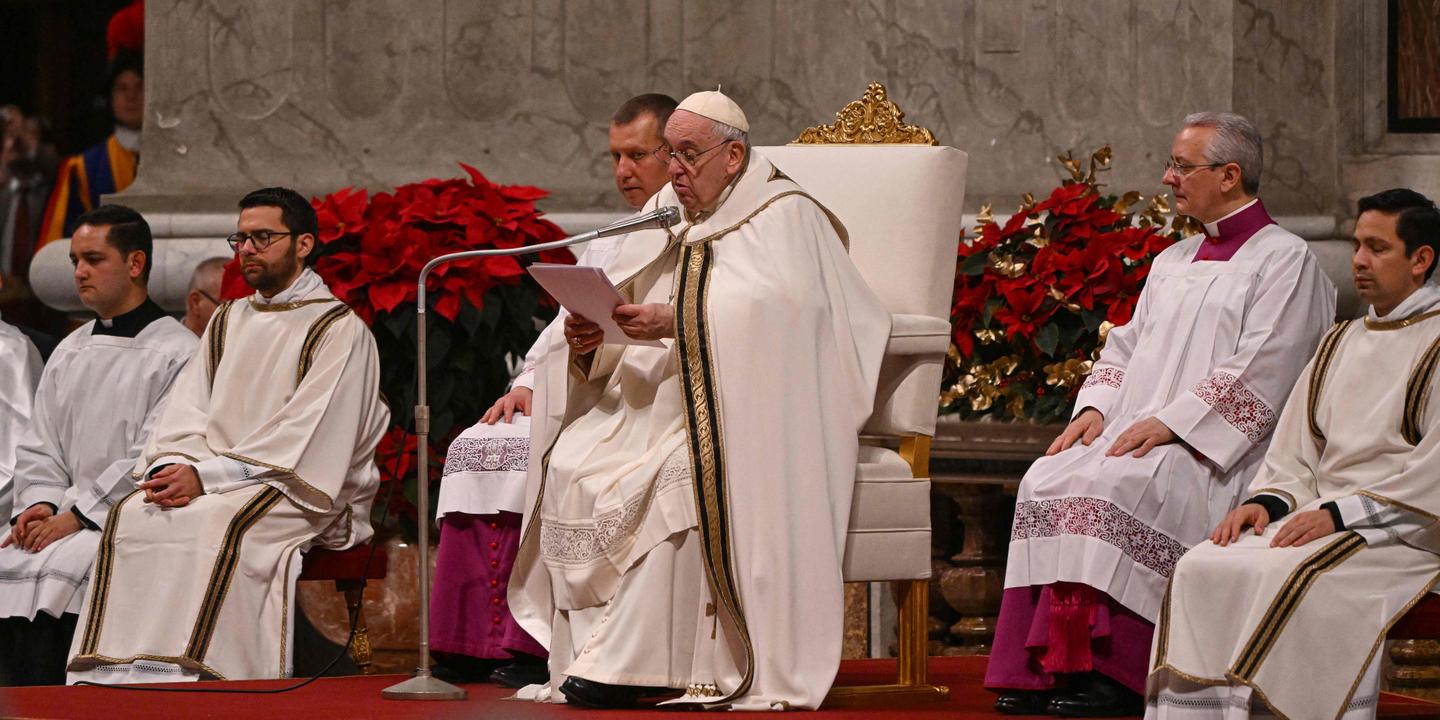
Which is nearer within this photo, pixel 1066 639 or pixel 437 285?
pixel 1066 639

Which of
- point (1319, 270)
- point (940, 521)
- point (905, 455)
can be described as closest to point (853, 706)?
point (905, 455)

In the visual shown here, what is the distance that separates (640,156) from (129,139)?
412 centimetres

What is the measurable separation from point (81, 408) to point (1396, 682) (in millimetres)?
3860

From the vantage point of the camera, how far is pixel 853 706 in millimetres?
5359

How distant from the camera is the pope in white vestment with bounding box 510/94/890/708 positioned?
5141mm

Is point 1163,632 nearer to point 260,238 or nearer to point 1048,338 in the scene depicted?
point 1048,338

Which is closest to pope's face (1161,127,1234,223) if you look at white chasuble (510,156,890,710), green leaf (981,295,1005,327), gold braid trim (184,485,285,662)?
white chasuble (510,156,890,710)

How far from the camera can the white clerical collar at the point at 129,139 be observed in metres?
9.53

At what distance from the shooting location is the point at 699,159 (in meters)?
5.46

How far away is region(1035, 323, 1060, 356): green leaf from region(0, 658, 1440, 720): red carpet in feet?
3.50

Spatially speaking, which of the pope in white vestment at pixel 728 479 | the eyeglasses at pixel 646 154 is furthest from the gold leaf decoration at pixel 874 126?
the pope in white vestment at pixel 728 479

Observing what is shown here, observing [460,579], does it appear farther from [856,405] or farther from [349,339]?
[856,405]

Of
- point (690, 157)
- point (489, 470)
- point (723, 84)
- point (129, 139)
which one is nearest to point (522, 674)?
point (489, 470)

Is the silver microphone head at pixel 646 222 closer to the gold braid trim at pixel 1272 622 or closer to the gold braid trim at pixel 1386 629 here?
the gold braid trim at pixel 1272 622
